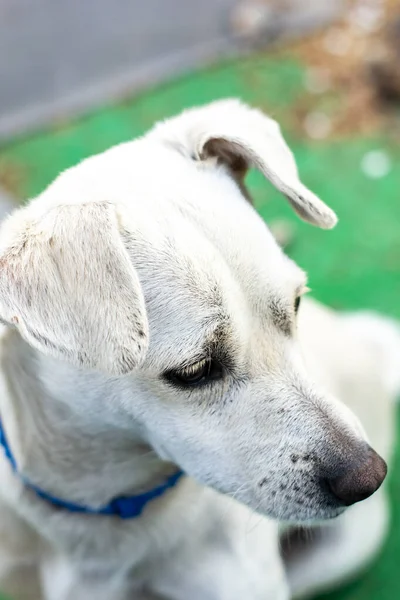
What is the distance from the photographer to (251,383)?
1.50m

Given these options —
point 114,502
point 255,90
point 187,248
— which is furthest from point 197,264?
point 255,90

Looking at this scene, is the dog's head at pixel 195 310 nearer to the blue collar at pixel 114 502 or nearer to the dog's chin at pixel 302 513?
the dog's chin at pixel 302 513

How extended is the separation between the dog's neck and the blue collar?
2 cm

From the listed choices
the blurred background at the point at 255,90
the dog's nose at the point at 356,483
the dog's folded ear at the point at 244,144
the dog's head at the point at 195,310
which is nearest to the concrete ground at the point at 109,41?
the blurred background at the point at 255,90

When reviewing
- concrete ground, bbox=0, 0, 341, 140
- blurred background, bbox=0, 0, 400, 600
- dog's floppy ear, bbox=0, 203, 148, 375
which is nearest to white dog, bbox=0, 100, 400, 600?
dog's floppy ear, bbox=0, 203, 148, 375

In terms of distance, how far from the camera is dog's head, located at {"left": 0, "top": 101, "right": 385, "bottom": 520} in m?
1.26

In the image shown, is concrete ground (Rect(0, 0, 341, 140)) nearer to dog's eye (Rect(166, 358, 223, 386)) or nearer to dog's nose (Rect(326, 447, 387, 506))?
dog's eye (Rect(166, 358, 223, 386))

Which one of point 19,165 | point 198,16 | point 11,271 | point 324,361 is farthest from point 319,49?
point 11,271

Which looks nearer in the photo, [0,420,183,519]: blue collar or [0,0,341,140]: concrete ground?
[0,420,183,519]: blue collar

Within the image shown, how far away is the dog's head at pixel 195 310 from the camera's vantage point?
126 cm

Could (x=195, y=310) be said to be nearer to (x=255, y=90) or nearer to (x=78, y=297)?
(x=78, y=297)

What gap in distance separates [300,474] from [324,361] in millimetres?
643

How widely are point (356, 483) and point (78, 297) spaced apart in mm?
690

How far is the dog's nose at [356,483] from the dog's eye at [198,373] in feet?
1.07
